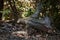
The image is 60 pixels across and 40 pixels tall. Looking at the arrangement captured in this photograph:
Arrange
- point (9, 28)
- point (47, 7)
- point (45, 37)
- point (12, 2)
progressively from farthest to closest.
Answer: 1. point (12, 2)
2. point (47, 7)
3. point (9, 28)
4. point (45, 37)

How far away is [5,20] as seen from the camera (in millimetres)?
7633

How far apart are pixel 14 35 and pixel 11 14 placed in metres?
1.99

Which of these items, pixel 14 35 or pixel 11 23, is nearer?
pixel 14 35

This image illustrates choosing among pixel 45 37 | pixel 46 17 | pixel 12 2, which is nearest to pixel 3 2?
pixel 12 2

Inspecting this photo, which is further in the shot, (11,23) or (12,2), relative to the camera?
(12,2)

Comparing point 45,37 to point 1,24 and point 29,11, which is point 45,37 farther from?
point 29,11

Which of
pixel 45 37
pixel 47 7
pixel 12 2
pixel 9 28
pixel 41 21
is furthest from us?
pixel 12 2

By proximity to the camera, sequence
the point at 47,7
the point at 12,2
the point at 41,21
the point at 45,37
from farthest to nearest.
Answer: the point at 12,2 < the point at 47,7 < the point at 41,21 < the point at 45,37

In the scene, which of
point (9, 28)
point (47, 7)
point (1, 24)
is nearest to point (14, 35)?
point (9, 28)

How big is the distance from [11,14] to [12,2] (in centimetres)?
50

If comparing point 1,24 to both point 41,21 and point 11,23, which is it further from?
point 41,21

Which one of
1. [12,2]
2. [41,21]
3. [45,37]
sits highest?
[12,2]

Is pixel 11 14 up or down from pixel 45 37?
up

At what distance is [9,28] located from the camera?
6523 mm
